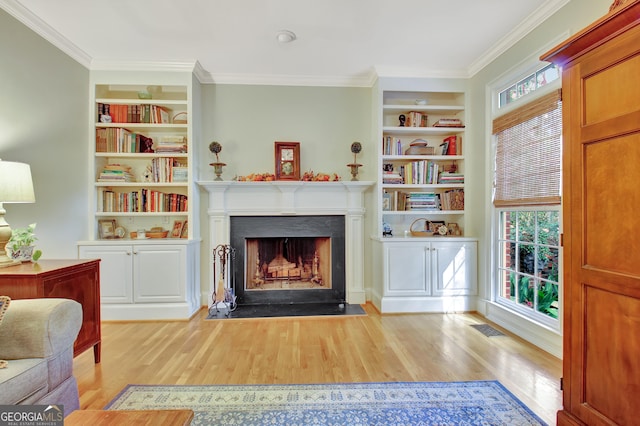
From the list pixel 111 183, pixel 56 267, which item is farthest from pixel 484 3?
pixel 111 183

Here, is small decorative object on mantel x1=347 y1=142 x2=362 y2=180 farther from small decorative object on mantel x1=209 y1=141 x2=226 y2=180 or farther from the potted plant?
the potted plant

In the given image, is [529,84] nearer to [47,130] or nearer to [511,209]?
[511,209]

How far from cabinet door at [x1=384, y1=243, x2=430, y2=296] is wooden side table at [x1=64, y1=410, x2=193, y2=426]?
263 centimetres

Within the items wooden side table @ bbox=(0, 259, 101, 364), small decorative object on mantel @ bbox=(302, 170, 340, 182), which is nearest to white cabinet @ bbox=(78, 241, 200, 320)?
wooden side table @ bbox=(0, 259, 101, 364)

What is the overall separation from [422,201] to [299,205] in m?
1.49

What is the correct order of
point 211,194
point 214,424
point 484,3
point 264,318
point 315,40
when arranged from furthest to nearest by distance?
point 211,194
point 264,318
point 315,40
point 484,3
point 214,424

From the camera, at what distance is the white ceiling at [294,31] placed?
2.39 meters

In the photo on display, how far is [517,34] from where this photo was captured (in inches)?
108

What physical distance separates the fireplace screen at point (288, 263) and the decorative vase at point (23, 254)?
200 centimetres

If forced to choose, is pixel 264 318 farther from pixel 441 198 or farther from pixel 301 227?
pixel 441 198

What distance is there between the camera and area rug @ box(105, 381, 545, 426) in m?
1.65

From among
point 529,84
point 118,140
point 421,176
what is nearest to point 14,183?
point 118,140

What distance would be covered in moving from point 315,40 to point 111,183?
2.63 meters

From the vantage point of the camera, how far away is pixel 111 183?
3273mm
